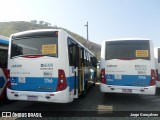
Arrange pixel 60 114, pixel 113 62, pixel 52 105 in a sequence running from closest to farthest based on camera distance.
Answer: pixel 60 114
pixel 52 105
pixel 113 62

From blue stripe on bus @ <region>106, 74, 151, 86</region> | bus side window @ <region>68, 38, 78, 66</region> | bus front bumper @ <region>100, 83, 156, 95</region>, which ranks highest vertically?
bus side window @ <region>68, 38, 78, 66</region>

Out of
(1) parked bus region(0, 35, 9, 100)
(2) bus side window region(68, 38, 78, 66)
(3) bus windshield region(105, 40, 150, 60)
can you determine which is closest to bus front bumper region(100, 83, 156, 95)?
(3) bus windshield region(105, 40, 150, 60)

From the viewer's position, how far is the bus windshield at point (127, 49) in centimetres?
1009

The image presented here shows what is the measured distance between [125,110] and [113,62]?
2368 millimetres

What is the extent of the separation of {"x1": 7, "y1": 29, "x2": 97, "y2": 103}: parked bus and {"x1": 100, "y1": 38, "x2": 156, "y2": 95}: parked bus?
2637mm

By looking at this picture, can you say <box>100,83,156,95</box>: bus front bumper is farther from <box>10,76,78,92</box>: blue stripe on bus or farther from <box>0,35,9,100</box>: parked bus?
<box>0,35,9,100</box>: parked bus

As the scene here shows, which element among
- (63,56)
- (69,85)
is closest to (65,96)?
(69,85)

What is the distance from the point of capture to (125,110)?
8922 millimetres

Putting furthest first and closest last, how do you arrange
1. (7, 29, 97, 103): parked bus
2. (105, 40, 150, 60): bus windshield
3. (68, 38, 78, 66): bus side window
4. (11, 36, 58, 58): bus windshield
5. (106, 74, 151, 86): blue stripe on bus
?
(105, 40, 150, 60): bus windshield → (106, 74, 151, 86): blue stripe on bus → (68, 38, 78, 66): bus side window → (11, 36, 58, 58): bus windshield → (7, 29, 97, 103): parked bus

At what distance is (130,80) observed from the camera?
997cm

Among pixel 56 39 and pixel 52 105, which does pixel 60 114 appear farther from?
pixel 56 39

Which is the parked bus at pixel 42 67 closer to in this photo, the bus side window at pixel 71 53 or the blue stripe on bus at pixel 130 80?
the bus side window at pixel 71 53

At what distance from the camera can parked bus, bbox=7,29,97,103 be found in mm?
7504

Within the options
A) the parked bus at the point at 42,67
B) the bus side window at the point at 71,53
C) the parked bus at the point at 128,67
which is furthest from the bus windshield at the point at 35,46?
the parked bus at the point at 128,67
